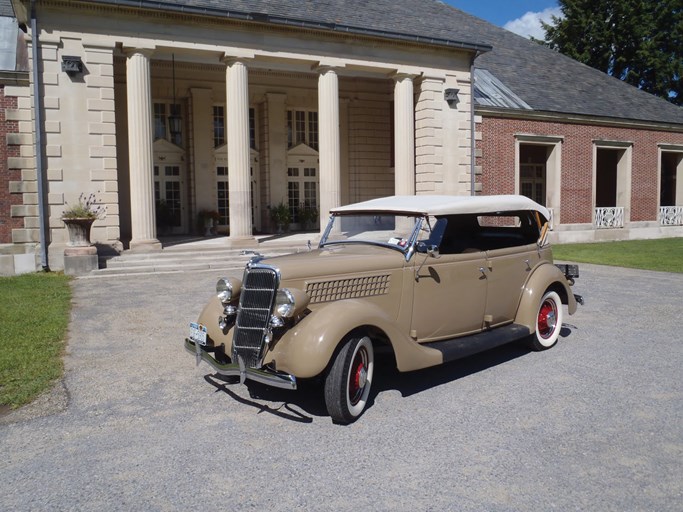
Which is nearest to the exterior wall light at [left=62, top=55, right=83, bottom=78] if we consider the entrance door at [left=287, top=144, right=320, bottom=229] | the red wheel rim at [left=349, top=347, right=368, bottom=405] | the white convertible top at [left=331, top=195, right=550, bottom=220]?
the entrance door at [left=287, top=144, right=320, bottom=229]

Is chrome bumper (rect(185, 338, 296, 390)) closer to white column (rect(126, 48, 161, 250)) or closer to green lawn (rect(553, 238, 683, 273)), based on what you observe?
white column (rect(126, 48, 161, 250))

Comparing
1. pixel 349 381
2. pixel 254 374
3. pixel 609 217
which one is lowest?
pixel 349 381

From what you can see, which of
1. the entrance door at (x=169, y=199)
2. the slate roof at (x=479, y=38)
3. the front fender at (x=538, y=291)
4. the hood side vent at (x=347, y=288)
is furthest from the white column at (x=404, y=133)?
the hood side vent at (x=347, y=288)

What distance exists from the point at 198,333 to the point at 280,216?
17.2m

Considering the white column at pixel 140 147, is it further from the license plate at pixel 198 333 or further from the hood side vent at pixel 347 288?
the hood side vent at pixel 347 288

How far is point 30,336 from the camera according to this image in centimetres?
747

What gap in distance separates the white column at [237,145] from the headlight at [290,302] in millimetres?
12003

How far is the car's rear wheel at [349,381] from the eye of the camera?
4.53m

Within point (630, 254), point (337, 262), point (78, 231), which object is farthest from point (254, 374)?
point (630, 254)

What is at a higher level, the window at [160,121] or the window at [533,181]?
the window at [160,121]

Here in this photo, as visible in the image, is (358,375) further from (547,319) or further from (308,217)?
(308,217)

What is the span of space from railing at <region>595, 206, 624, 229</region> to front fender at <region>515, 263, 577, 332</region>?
1815 centimetres

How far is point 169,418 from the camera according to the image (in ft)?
15.9

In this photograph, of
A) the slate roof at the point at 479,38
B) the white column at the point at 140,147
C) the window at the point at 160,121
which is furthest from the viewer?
the window at the point at 160,121
